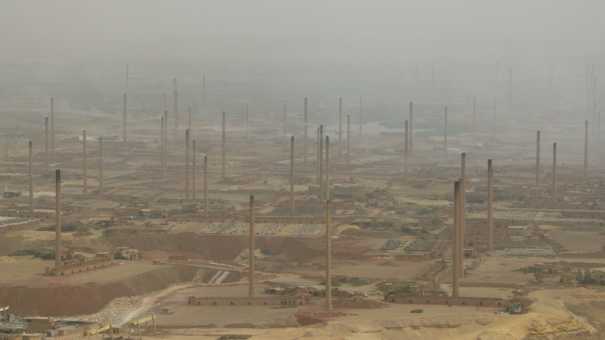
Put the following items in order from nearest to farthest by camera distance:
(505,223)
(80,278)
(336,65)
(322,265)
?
(80,278) < (322,265) < (505,223) < (336,65)

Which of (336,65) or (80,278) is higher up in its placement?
(336,65)

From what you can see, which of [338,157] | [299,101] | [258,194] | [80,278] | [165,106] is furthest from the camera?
[299,101]

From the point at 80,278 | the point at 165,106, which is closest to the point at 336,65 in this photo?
the point at 165,106

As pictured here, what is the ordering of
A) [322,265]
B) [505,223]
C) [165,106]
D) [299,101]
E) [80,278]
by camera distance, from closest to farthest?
[80,278]
[322,265]
[505,223]
[165,106]
[299,101]

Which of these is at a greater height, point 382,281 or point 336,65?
point 336,65

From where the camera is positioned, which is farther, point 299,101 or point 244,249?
point 299,101

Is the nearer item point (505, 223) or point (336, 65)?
point (505, 223)

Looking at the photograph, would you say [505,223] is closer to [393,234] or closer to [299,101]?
[393,234]

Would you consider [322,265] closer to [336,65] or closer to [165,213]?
[165,213]

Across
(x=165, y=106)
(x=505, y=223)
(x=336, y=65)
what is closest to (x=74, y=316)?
(x=505, y=223)
